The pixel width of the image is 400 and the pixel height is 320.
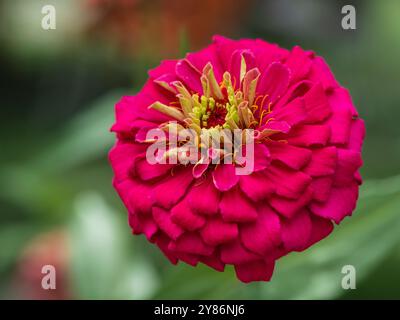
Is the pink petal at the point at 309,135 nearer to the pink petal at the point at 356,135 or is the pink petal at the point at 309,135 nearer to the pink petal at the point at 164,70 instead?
the pink petal at the point at 356,135

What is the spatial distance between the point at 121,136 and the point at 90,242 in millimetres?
394

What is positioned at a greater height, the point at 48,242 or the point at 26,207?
the point at 26,207

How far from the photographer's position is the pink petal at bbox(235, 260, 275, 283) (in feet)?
2.24

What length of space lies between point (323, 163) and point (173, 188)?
17 centimetres

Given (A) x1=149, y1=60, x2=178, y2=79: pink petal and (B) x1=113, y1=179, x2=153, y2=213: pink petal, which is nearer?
(B) x1=113, y1=179, x2=153, y2=213: pink petal

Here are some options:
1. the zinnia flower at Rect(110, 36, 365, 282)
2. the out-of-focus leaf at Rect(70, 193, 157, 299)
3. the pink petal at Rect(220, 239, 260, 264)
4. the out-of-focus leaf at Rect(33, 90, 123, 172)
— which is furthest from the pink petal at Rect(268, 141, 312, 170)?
the out-of-focus leaf at Rect(33, 90, 123, 172)

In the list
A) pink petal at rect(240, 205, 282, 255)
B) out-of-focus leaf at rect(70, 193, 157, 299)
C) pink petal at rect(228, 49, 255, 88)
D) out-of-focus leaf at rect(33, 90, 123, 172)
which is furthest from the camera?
out-of-focus leaf at rect(33, 90, 123, 172)

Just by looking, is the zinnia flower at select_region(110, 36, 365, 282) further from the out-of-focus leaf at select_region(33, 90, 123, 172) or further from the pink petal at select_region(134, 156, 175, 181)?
the out-of-focus leaf at select_region(33, 90, 123, 172)

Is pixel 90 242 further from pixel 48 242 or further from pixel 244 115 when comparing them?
pixel 244 115

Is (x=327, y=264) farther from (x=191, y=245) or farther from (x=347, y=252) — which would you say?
(x=191, y=245)

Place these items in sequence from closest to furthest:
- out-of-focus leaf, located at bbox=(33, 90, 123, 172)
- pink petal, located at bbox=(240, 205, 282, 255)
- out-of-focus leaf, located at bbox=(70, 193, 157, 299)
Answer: pink petal, located at bbox=(240, 205, 282, 255) < out-of-focus leaf, located at bbox=(70, 193, 157, 299) < out-of-focus leaf, located at bbox=(33, 90, 123, 172)
